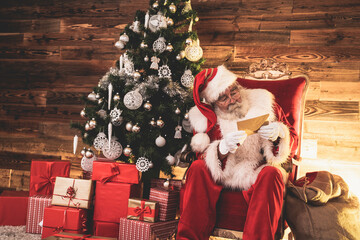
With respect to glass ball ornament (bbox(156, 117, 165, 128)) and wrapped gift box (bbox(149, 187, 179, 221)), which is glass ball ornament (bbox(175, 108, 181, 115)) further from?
wrapped gift box (bbox(149, 187, 179, 221))

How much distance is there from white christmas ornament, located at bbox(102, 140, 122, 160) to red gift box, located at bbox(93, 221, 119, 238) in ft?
1.71

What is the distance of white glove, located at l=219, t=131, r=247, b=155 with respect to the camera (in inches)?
69.6

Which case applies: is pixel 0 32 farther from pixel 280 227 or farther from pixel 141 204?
pixel 280 227

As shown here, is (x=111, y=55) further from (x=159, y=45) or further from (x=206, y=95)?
(x=206, y=95)

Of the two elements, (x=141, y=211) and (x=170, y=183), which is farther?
(x=170, y=183)

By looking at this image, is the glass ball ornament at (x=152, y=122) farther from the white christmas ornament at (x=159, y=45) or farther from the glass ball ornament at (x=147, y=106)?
the white christmas ornament at (x=159, y=45)

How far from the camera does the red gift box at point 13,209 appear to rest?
2.49 metres

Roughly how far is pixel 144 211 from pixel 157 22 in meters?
1.53

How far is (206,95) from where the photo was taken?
2082 millimetres

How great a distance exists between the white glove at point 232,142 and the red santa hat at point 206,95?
183 millimetres

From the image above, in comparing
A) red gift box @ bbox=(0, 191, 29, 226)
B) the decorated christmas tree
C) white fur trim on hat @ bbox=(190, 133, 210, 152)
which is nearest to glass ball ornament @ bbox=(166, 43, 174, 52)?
the decorated christmas tree

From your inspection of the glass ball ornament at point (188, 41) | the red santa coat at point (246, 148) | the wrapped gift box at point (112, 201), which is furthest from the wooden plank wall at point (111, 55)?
the wrapped gift box at point (112, 201)

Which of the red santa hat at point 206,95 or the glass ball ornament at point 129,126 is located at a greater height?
the red santa hat at point 206,95

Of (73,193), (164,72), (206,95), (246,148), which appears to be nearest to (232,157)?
(246,148)
